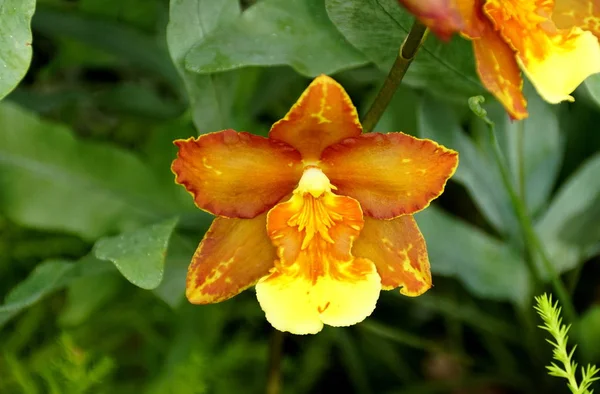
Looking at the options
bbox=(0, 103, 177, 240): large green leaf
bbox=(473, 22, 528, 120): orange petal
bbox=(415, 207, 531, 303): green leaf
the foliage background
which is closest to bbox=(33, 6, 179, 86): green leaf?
the foliage background

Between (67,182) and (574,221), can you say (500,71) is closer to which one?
(574,221)

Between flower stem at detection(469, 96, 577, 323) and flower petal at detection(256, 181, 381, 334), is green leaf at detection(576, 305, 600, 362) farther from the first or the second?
flower petal at detection(256, 181, 381, 334)

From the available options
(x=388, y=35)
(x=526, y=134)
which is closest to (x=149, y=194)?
(x=388, y=35)

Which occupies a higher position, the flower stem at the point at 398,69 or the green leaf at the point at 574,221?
the flower stem at the point at 398,69

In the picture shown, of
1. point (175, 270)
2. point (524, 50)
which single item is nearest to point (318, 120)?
point (524, 50)

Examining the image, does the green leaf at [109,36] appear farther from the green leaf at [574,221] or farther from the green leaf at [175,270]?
the green leaf at [574,221]

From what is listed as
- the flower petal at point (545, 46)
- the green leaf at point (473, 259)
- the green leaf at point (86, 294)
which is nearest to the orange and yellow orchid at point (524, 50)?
the flower petal at point (545, 46)

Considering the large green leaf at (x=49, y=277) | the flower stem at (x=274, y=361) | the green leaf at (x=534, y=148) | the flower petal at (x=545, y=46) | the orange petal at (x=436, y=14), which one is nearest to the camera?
the orange petal at (x=436, y=14)

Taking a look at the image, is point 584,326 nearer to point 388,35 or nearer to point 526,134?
point 526,134
